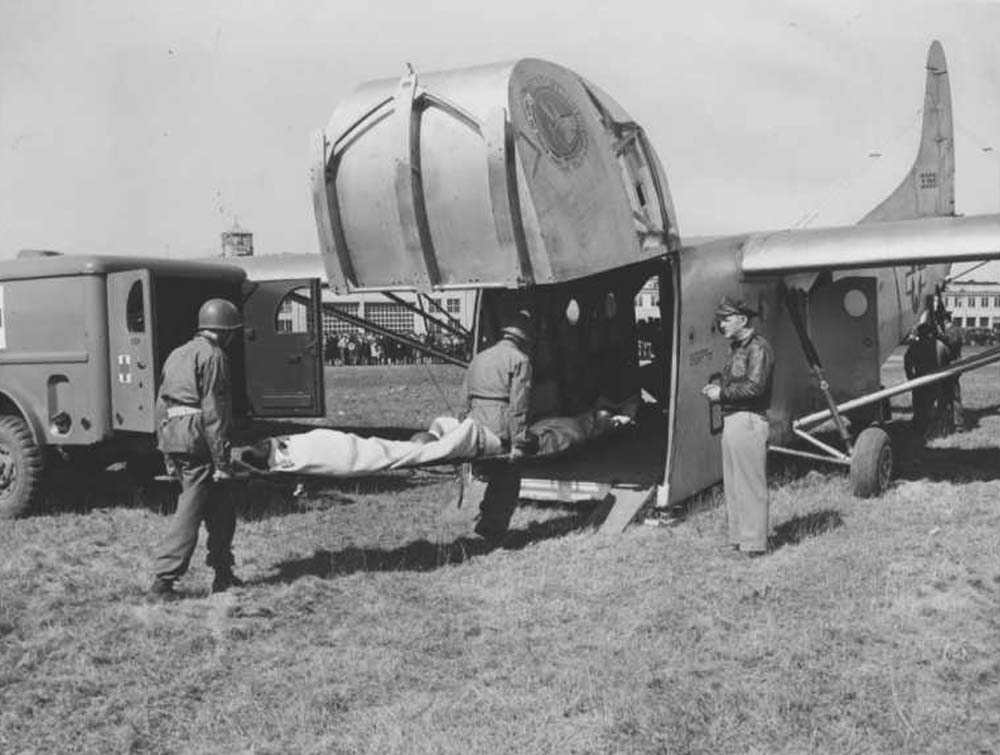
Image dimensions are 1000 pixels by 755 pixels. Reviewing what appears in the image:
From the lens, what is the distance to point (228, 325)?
22.0ft

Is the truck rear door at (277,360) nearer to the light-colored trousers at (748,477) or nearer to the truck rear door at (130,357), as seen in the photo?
the truck rear door at (130,357)

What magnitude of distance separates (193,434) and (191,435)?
0.05 ft

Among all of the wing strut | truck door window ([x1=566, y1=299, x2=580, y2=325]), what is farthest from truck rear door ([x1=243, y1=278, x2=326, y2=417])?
the wing strut

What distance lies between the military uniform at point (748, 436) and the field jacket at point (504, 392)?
58.5 inches

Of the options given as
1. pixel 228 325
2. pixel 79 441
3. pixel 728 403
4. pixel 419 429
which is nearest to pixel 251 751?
pixel 228 325

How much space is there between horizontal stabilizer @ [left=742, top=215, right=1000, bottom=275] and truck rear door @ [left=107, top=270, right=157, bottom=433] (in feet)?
18.3

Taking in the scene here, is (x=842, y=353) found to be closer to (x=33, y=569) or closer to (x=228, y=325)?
(x=228, y=325)

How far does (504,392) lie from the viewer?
25.4 ft

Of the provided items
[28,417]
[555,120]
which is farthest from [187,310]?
[555,120]

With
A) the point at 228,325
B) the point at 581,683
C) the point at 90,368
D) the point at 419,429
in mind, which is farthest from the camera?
the point at 419,429

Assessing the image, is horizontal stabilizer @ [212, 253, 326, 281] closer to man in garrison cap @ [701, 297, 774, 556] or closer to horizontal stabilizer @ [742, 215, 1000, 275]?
Result: horizontal stabilizer @ [742, 215, 1000, 275]

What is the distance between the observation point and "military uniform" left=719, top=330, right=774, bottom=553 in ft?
24.2

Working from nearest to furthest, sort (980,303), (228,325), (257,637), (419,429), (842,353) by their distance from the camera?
(257,637), (228,325), (842,353), (419,429), (980,303)

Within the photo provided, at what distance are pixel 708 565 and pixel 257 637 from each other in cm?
323
